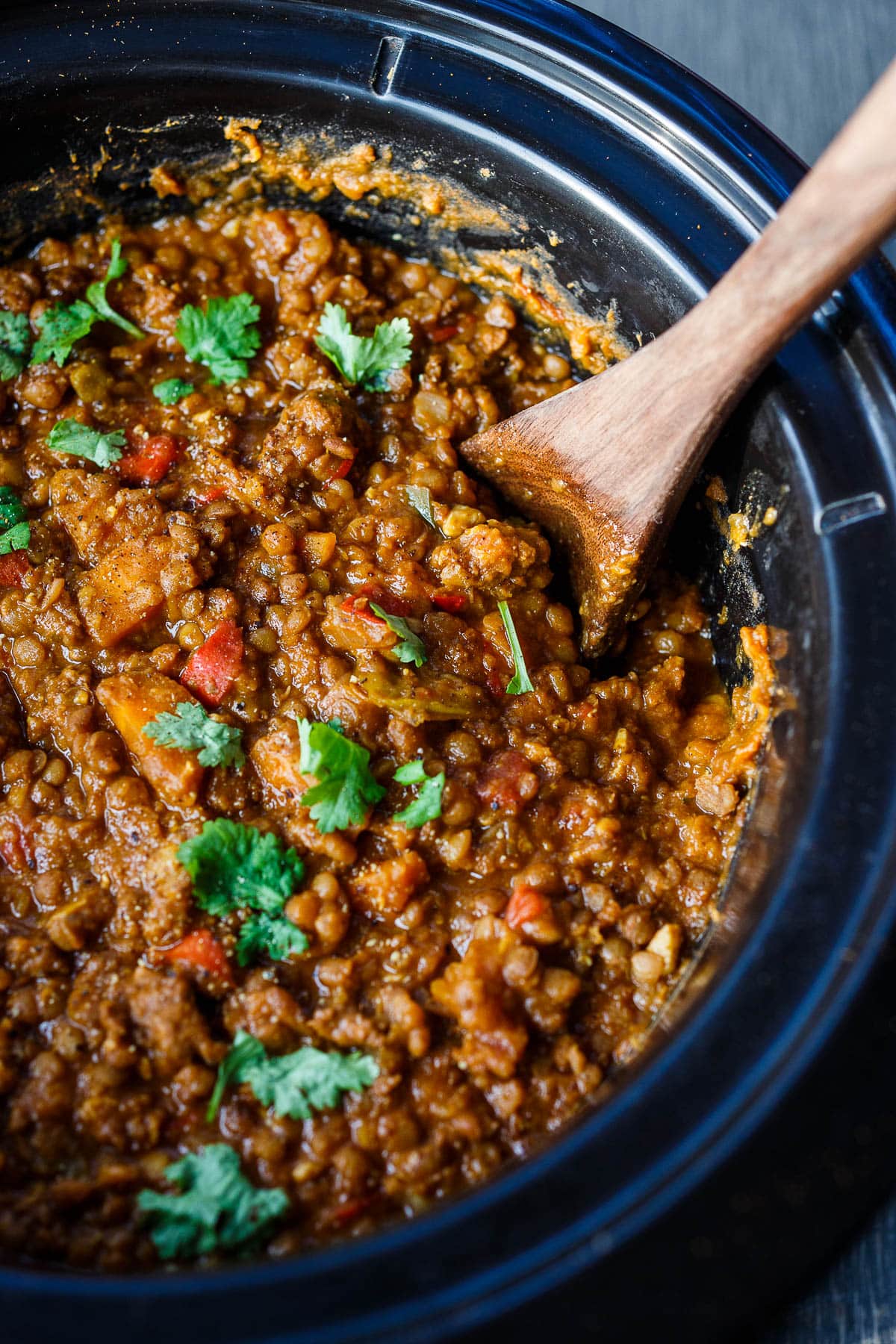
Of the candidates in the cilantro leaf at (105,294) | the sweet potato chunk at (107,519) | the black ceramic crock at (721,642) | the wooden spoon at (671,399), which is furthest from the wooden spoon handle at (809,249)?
the cilantro leaf at (105,294)

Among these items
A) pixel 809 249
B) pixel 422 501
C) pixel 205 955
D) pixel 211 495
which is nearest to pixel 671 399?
pixel 809 249

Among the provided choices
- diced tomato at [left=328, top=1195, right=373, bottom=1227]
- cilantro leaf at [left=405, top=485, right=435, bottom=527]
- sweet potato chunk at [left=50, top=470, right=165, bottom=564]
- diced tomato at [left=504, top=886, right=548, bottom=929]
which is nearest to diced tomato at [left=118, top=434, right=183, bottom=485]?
sweet potato chunk at [left=50, top=470, right=165, bottom=564]

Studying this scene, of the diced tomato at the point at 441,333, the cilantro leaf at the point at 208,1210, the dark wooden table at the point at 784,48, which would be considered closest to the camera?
the cilantro leaf at the point at 208,1210

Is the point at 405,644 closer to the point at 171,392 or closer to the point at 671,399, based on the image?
the point at 671,399

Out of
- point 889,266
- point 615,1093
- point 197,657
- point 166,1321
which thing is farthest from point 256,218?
point 166,1321

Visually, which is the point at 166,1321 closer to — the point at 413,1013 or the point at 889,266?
the point at 413,1013

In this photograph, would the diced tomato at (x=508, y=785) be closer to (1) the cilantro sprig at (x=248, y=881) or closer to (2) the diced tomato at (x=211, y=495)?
(1) the cilantro sprig at (x=248, y=881)

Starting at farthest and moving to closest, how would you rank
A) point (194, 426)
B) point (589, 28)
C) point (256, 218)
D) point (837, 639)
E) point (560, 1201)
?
point (256, 218) → point (194, 426) → point (589, 28) → point (837, 639) → point (560, 1201)
